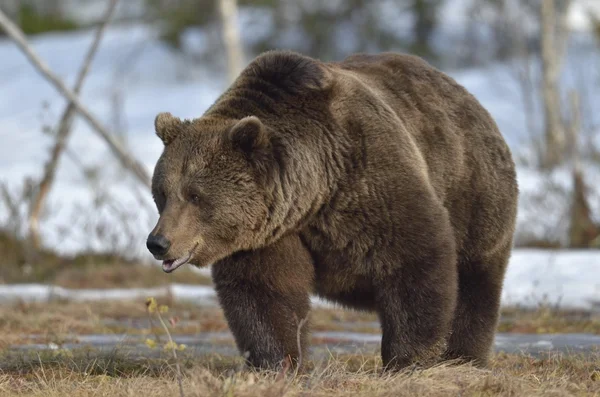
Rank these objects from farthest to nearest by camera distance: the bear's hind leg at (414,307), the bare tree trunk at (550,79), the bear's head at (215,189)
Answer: the bare tree trunk at (550,79) < the bear's hind leg at (414,307) < the bear's head at (215,189)

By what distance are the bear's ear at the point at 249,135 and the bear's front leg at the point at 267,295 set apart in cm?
57

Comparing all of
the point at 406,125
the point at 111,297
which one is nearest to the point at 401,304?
the point at 406,125

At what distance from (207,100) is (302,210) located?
92.2 feet

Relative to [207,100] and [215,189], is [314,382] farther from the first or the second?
[207,100]

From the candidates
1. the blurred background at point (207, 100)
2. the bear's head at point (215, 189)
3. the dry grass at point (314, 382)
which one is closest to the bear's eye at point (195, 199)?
the bear's head at point (215, 189)

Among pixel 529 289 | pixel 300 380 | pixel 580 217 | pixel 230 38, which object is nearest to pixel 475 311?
pixel 300 380

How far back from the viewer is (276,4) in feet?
98.1

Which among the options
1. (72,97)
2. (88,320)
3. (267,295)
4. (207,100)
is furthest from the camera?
(207,100)

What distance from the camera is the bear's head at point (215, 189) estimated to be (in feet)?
18.1

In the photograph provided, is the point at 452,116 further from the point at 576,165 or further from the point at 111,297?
the point at 576,165

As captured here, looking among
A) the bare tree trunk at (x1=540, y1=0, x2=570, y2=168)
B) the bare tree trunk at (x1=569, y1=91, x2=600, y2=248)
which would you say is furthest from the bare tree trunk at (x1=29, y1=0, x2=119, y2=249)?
the bare tree trunk at (x1=540, y1=0, x2=570, y2=168)

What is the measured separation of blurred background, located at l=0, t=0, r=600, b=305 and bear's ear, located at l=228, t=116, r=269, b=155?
20.5 feet

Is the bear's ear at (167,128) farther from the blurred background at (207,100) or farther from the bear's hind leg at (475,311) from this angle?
the blurred background at (207,100)

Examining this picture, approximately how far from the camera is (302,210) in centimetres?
573
